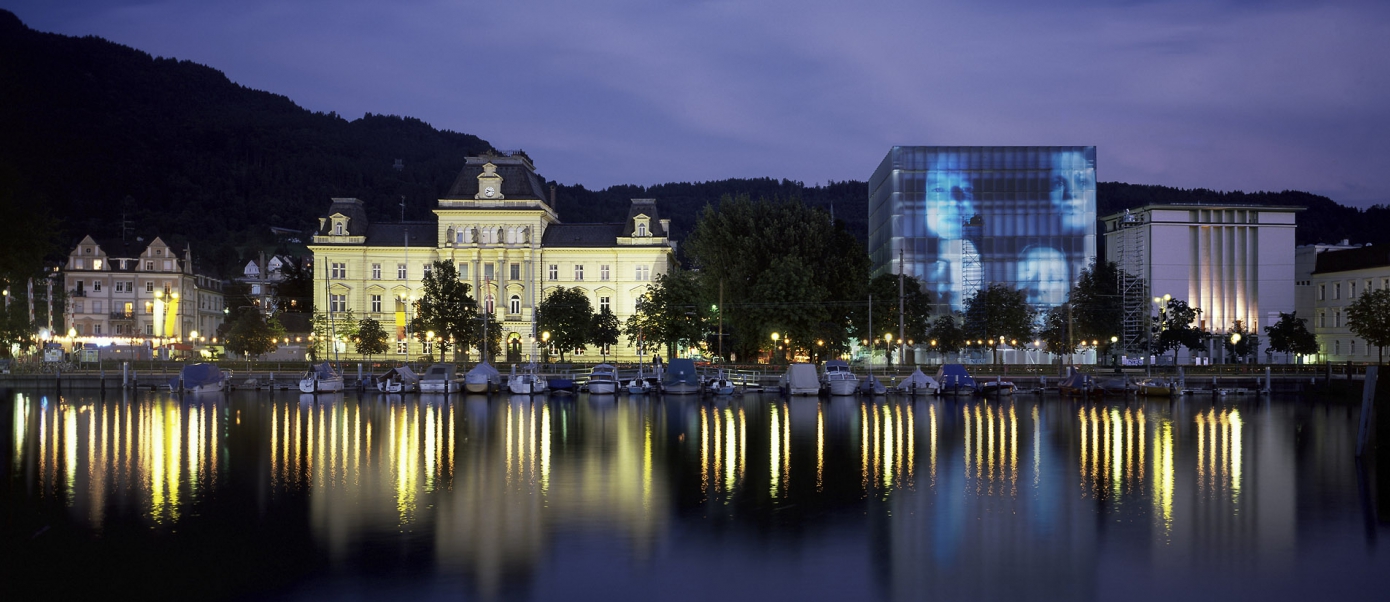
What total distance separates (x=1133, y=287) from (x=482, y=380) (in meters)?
51.3

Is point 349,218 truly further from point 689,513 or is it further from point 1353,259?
point 1353,259

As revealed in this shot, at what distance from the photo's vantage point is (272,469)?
29.0 m

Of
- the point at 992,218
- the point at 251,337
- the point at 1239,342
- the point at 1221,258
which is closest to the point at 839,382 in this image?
the point at 992,218

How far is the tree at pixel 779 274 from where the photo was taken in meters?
73.8

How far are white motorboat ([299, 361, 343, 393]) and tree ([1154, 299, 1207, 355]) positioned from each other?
5835cm

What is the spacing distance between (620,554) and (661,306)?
221ft

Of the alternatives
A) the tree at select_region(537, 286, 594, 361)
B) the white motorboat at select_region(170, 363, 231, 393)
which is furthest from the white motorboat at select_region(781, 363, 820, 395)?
the white motorboat at select_region(170, 363, 231, 393)

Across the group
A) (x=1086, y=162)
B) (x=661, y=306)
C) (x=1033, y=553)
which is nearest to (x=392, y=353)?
(x=661, y=306)

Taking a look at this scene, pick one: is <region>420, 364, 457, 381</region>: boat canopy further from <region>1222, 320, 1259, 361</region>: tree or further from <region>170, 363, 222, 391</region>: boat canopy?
<region>1222, 320, 1259, 361</region>: tree

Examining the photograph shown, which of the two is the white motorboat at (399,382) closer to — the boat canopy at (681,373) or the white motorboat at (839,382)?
the boat canopy at (681,373)

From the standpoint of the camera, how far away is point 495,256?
Answer: 103m

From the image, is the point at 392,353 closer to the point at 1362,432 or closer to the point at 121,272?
the point at 121,272

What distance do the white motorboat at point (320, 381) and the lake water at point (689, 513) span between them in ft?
79.5

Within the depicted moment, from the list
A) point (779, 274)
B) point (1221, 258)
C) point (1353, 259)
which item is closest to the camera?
point (779, 274)
